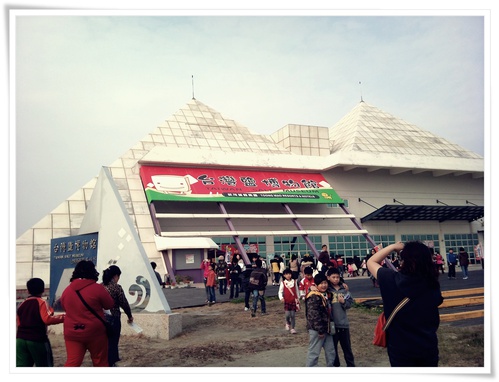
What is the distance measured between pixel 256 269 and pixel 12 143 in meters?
7.15

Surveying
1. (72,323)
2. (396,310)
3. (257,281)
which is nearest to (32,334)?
(72,323)

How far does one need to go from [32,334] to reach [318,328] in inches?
139

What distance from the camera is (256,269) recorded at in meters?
12.4

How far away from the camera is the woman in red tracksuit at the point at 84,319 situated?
5422 mm

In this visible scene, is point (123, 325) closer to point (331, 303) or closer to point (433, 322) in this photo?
point (331, 303)

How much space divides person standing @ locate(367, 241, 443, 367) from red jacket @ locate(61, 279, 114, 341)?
3.43 meters

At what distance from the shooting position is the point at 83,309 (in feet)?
17.9

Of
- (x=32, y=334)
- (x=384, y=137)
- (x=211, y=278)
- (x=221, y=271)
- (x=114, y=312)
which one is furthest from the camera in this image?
(x=384, y=137)

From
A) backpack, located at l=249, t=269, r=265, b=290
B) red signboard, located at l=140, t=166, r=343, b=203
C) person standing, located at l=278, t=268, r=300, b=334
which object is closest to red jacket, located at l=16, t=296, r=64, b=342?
person standing, located at l=278, t=268, r=300, b=334

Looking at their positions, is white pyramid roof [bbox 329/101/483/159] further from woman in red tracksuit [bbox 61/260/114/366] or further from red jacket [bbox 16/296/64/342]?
red jacket [bbox 16/296/64/342]

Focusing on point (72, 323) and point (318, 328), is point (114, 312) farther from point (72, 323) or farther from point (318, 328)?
point (318, 328)

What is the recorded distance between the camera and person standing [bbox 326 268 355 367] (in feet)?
21.1
